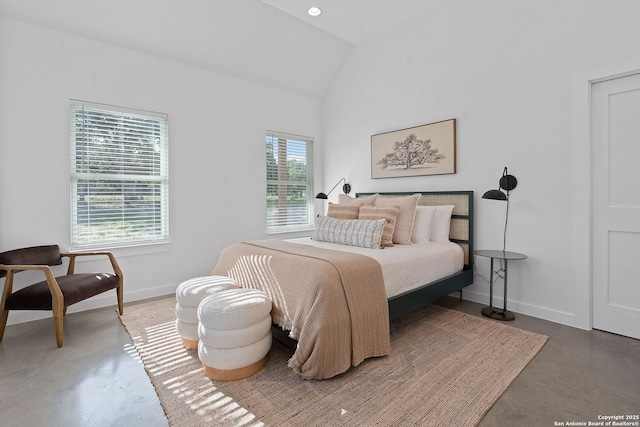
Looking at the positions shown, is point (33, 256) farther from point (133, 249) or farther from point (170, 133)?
point (170, 133)

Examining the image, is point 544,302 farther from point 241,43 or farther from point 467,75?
point 241,43

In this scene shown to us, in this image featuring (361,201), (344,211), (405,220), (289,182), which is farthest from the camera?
(289,182)

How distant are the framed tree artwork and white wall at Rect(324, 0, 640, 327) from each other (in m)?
0.10

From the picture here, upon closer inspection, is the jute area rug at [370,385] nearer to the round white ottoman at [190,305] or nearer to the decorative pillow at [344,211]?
the round white ottoman at [190,305]

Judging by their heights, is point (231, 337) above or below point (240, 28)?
below

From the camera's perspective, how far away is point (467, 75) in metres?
3.37

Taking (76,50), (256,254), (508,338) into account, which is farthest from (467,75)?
(76,50)

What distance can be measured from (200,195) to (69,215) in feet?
4.26

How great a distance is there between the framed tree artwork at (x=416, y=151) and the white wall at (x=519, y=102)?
0.33ft

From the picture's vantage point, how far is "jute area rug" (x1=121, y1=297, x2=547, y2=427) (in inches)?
62.4

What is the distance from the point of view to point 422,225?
131 inches

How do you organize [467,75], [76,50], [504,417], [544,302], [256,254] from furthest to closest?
[467,75]
[76,50]
[544,302]
[256,254]
[504,417]

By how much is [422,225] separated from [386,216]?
1.67 ft

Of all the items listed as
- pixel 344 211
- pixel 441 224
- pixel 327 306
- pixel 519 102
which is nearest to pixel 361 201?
pixel 344 211
